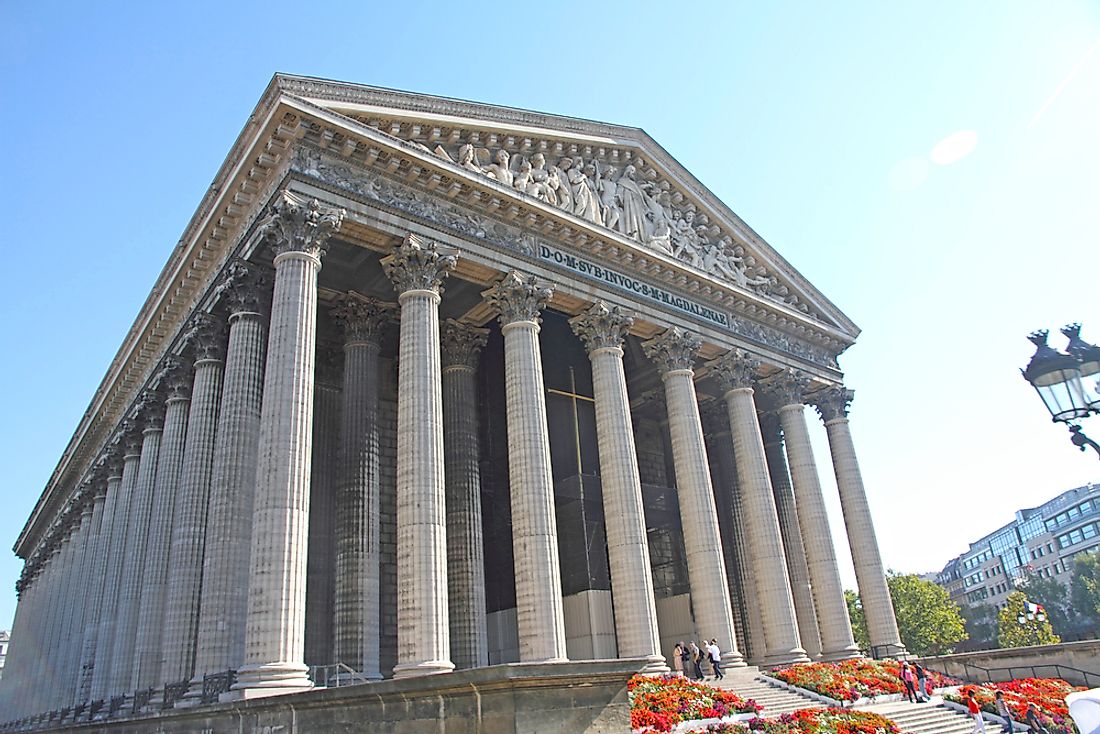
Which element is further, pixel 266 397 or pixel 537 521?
pixel 537 521

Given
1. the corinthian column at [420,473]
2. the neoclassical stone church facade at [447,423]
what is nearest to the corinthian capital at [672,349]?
the neoclassical stone church facade at [447,423]

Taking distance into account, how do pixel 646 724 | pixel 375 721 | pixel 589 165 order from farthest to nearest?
pixel 589 165, pixel 646 724, pixel 375 721

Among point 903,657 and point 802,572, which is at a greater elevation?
point 802,572

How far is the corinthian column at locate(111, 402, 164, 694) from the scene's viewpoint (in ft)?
81.3

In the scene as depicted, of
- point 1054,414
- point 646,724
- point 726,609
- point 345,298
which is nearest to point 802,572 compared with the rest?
point 726,609

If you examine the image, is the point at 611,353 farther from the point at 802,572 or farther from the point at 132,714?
the point at 132,714

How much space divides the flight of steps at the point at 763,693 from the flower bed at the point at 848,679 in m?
0.48

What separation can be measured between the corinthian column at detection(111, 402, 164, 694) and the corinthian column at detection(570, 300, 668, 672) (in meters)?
14.8

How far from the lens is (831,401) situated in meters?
32.9

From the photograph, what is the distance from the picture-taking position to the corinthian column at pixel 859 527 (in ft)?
96.2

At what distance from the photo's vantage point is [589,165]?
27.3 metres

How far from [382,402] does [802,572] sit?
17.8 metres

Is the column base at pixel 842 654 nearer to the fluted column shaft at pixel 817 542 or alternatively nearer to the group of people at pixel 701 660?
the fluted column shaft at pixel 817 542

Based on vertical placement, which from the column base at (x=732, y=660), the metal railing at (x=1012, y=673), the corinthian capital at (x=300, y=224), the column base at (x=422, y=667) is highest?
the corinthian capital at (x=300, y=224)
